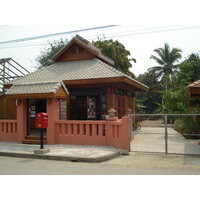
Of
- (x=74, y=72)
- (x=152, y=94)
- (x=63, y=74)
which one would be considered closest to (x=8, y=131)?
(x=63, y=74)

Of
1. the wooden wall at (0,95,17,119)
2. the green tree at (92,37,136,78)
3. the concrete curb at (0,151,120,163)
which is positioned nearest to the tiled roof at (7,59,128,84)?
the wooden wall at (0,95,17,119)

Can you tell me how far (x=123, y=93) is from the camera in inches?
661

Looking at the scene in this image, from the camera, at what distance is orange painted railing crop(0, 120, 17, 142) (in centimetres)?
1223

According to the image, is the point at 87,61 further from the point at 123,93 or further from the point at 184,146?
the point at 184,146

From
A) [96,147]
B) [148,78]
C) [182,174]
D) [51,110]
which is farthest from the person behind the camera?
[148,78]

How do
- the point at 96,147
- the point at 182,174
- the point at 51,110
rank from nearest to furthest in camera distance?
1. the point at 182,174
2. the point at 96,147
3. the point at 51,110

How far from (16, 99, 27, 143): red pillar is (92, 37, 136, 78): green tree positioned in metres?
14.6

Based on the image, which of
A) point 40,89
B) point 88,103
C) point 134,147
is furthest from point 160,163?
point 88,103

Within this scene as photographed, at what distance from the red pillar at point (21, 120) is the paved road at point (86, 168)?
12.3ft

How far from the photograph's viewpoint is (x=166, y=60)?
37.9 meters

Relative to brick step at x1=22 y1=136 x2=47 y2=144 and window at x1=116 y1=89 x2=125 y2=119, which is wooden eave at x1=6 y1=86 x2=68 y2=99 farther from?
window at x1=116 y1=89 x2=125 y2=119

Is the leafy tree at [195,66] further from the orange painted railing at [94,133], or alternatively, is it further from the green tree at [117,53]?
the orange painted railing at [94,133]

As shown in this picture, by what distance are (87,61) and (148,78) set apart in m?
24.6

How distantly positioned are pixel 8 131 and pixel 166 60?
3069cm
